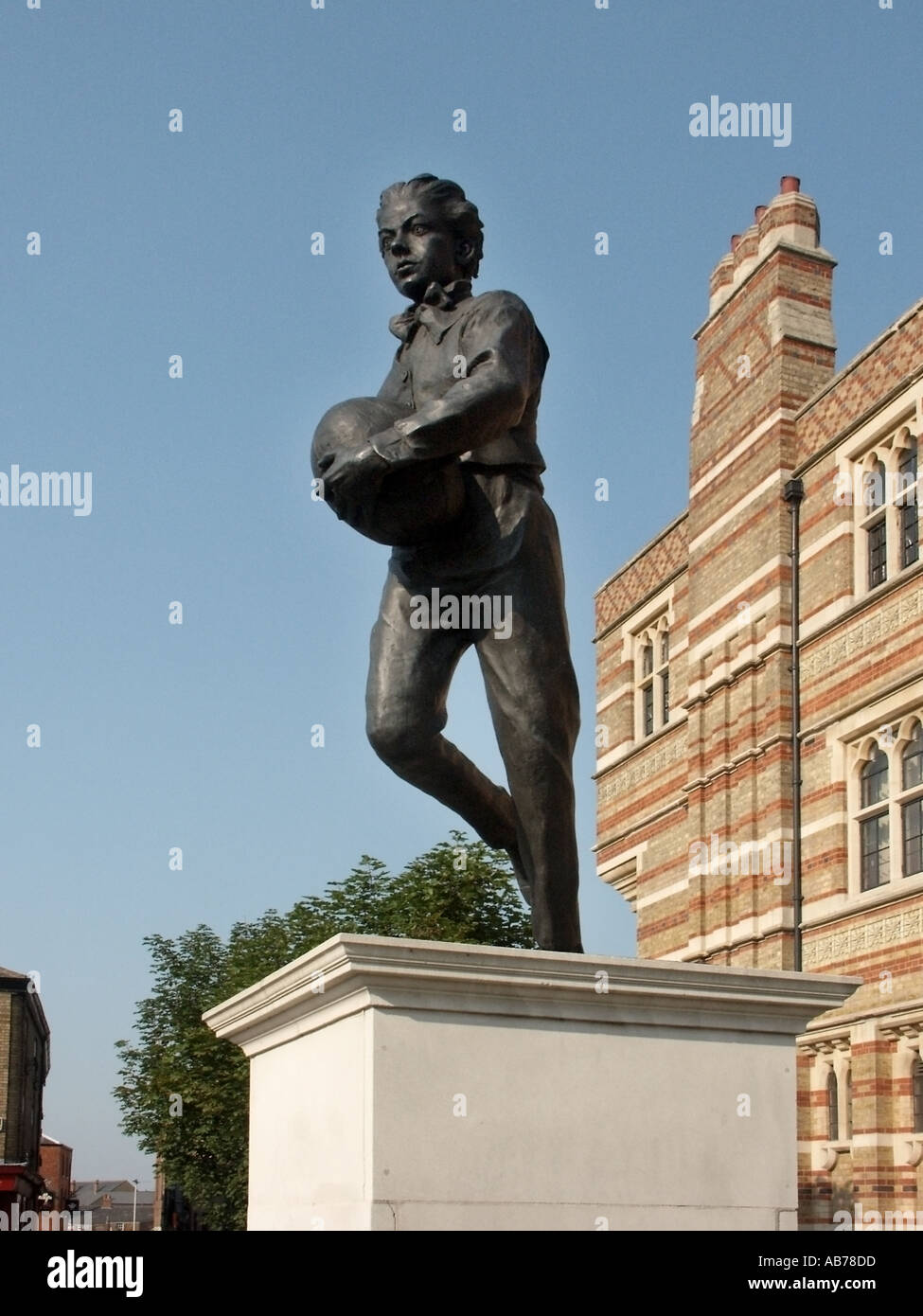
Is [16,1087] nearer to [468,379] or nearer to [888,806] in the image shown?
[888,806]

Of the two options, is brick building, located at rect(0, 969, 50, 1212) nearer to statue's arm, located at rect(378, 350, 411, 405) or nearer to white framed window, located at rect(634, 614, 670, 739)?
white framed window, located at rect(634, 614, 670, 739)

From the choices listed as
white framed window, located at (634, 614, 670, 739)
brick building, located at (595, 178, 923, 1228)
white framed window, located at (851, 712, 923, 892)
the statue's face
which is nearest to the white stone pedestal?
the statue's face

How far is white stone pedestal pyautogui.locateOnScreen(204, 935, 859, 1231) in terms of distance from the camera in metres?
4.30

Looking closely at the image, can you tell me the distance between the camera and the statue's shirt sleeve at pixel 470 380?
4.82 metres

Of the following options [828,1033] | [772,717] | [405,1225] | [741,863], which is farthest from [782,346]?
[405,1225]

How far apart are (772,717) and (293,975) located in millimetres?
19038

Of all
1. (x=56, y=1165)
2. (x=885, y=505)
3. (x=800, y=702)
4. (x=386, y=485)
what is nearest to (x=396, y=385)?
(x=386, y=485)

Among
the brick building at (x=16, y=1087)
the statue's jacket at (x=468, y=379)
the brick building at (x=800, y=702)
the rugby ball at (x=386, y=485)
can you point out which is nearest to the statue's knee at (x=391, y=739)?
the rugby ball at (x=386, y=485)

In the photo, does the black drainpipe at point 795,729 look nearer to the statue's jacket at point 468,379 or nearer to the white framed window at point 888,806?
the white framed window at point 888,806

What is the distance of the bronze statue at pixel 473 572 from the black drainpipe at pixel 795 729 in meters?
16.4

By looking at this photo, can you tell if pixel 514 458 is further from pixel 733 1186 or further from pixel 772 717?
pixel 772 717

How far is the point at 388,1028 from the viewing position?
14.2 feet

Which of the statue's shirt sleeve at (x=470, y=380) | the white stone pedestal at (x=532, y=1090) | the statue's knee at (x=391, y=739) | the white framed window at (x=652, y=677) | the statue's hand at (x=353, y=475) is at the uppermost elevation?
the white framed window at (x=652, y=677)

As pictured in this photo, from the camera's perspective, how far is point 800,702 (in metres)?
22.7
